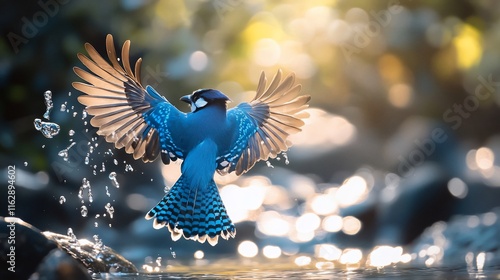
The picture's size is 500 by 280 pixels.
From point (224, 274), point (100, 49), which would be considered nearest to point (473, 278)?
point (224, 274)

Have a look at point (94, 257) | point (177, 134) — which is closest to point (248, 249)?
point (94, 257)

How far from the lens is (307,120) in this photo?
472 inches

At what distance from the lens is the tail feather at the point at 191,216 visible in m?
5.48

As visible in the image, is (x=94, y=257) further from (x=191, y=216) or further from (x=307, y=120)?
(x=307, y=120)

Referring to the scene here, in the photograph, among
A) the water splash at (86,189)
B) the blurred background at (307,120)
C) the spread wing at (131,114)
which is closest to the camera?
the spread wing at (131,114)

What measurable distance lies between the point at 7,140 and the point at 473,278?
7.20 metres

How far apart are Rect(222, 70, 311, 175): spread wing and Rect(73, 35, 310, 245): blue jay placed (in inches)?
1.0

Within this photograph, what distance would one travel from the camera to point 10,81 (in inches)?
435

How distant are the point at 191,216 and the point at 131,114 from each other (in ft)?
2.82

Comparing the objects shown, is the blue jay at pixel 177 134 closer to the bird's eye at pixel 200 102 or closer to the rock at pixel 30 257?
the bird's eye at pixel 200 102

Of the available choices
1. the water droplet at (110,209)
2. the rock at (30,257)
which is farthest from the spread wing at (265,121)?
the water droplet at (110,209)

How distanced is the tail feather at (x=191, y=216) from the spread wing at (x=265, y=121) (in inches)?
19.0

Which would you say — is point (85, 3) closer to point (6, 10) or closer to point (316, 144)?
point (6, 10)


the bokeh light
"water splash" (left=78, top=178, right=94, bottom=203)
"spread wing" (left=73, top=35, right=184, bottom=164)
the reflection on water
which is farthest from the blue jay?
"water splash" (left=78, top=178, right=94, bottom=203)
